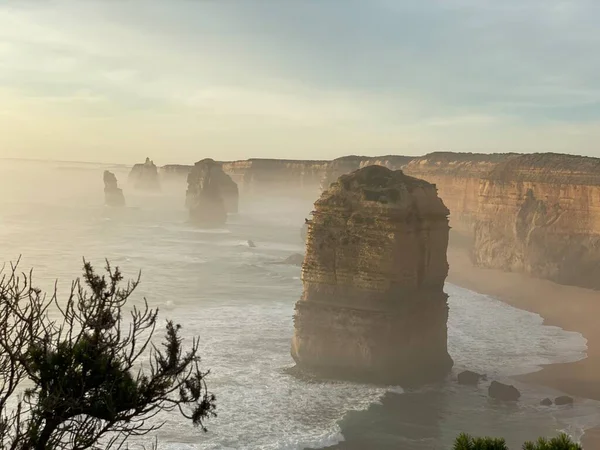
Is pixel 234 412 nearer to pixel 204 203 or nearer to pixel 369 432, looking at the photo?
pixel 369 432

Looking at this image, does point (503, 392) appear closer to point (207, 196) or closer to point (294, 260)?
point (294, 260)

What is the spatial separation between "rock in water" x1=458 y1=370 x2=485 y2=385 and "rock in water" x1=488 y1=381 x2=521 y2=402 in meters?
1.29

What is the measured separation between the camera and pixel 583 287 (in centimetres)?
4938

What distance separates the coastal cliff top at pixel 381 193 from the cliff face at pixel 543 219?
27956 millimetres

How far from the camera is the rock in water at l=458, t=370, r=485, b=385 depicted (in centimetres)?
2727

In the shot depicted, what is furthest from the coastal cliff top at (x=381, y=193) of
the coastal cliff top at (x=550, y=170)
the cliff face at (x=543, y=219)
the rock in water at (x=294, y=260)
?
the rock in water at (x=294, y=260)

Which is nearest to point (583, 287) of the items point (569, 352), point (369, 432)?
point (569, 352)

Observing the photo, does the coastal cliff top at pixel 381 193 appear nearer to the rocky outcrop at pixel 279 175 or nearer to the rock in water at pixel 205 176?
the rock in water at pixel 205 176

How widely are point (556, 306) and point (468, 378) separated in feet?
69.0

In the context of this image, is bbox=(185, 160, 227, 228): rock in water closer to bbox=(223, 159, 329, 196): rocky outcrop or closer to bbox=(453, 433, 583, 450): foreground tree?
bbox=(223, 159, 329, 196): rocky outcrop

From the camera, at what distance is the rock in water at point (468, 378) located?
27.3 m

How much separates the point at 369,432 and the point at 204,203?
286 ft

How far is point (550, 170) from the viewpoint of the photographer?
5903 centimetres

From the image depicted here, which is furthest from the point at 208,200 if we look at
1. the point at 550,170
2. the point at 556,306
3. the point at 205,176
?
the point at 556,306
